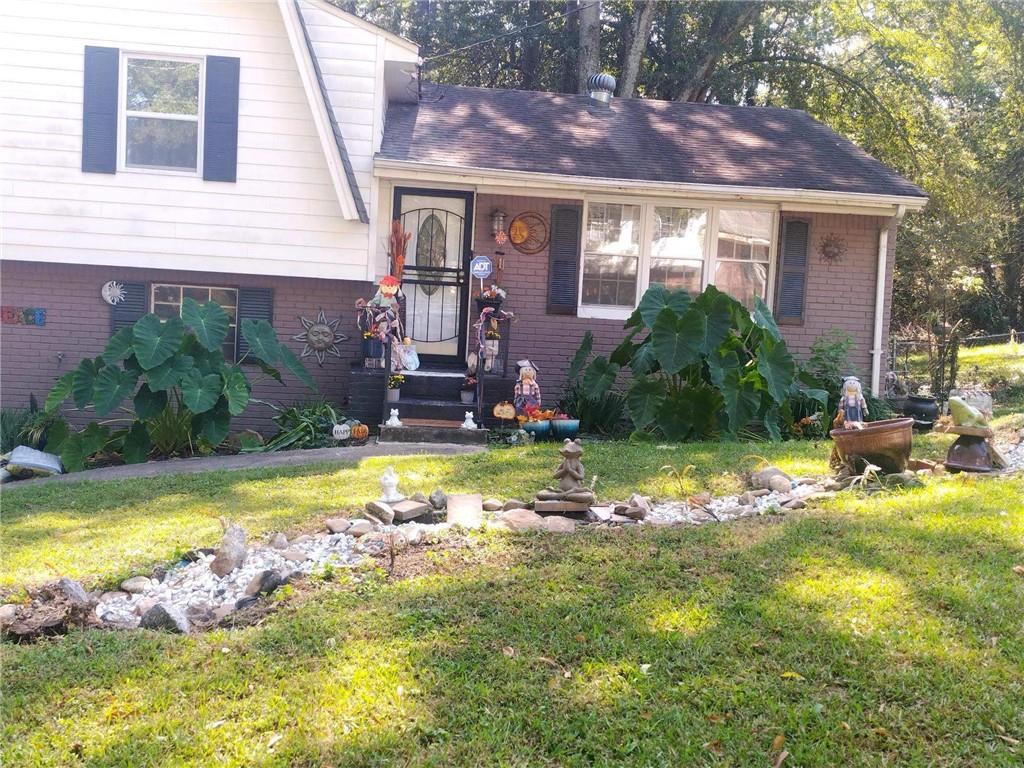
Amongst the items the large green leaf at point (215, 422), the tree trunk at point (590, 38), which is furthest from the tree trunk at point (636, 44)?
the large green leaf at point (215, 422)

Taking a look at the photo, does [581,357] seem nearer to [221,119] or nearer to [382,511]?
[221,119]

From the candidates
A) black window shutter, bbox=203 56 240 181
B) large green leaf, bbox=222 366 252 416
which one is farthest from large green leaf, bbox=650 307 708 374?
black window shutter, bbox=203 56 240 181

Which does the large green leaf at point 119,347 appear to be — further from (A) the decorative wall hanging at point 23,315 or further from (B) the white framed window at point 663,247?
(B) the white framed window at point 663,247

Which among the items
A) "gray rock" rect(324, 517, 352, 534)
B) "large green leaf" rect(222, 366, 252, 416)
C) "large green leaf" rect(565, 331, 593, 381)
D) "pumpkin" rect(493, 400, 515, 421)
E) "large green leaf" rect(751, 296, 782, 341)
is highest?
"large green leaf" rect(751, 296, 782, 341)

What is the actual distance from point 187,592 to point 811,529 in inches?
137

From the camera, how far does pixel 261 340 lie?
10.3m

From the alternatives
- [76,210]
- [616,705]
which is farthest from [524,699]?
[76,210]

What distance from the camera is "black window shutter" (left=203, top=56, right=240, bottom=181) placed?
36.1 feet

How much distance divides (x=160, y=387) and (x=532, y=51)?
1568 centimetres

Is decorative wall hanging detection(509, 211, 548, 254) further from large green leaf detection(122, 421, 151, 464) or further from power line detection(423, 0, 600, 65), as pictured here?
power line detection(423, 0, 600, 65)

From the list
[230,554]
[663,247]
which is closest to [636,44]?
[663,247]

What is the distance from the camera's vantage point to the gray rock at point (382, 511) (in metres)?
6.27

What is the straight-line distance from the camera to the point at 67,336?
11641mm

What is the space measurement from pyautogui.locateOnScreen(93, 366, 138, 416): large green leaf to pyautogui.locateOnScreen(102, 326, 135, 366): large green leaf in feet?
0.40
